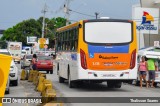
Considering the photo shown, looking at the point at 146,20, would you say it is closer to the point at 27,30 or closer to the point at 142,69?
the point at 142,69

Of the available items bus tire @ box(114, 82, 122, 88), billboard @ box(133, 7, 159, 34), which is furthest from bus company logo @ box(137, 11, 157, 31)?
bus tire @ box(114, 82, 122, 88)

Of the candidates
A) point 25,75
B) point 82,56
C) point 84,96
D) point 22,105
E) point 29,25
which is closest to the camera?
point 22,105

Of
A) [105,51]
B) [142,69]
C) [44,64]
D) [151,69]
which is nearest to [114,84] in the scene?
[142,69]

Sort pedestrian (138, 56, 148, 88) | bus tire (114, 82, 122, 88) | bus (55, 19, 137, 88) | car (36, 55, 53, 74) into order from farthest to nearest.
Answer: car (36, 55, 53, 74) < pedestrian (138, 56, 148, 88) < bus tire (114, 82, 122, 88) < bus (55, 19, 137, 88)

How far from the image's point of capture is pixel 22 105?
634 inches

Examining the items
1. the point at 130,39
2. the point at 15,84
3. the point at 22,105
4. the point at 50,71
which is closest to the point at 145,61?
the point at 130,39

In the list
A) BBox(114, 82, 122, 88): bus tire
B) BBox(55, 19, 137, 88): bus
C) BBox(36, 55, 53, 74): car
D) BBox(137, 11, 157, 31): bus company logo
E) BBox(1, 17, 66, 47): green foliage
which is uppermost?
BBox(1, 17, 66, 47): green foliage

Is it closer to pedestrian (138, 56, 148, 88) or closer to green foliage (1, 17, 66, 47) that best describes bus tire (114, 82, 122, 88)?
pedestrian (138, 56, 148, 88)

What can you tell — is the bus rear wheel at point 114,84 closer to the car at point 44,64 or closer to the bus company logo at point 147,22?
the car at point 44,64

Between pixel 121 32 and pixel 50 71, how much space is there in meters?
24.3

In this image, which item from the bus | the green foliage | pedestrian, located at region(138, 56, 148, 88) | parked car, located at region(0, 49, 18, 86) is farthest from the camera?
the green foliage

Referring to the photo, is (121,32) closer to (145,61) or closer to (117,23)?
(117,23)

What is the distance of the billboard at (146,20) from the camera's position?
5649 centimetres

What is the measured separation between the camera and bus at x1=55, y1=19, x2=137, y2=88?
2167 centimetres
